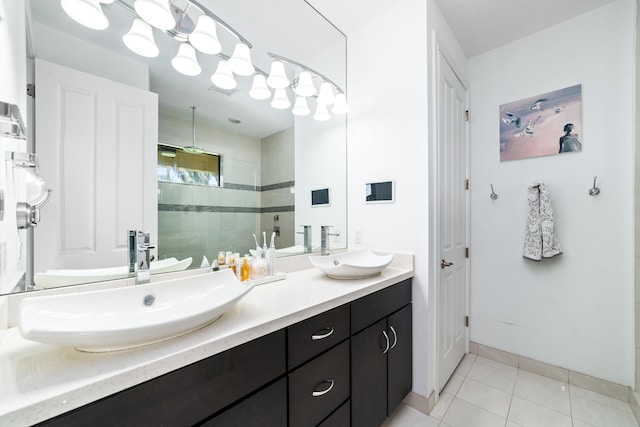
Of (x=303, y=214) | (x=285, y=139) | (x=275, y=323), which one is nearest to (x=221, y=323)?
(x=275, y=323)

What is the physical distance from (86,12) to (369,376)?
190cm

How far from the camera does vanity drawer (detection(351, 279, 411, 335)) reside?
122 cm

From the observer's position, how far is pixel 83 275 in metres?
0.95

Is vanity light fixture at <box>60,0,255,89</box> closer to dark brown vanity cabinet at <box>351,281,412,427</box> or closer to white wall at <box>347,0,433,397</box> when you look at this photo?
white wall at <box>347,0,433,397</box>

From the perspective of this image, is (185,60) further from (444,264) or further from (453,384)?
(453,384)

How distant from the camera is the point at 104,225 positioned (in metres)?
1.01

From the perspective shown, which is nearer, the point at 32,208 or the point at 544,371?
the point at 32,208

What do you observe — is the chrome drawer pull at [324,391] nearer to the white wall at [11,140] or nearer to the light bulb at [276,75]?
the white wall at [11,140]

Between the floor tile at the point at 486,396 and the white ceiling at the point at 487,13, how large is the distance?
8.47 ft

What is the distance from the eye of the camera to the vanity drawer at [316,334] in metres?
0.93

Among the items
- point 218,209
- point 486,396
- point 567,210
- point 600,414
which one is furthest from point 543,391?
point 218,209

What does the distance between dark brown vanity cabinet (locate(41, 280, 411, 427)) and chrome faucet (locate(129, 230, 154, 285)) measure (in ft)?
1.64

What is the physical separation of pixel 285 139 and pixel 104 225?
42.3 inches

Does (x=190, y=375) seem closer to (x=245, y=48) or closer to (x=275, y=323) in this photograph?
(x=275, y=323)
